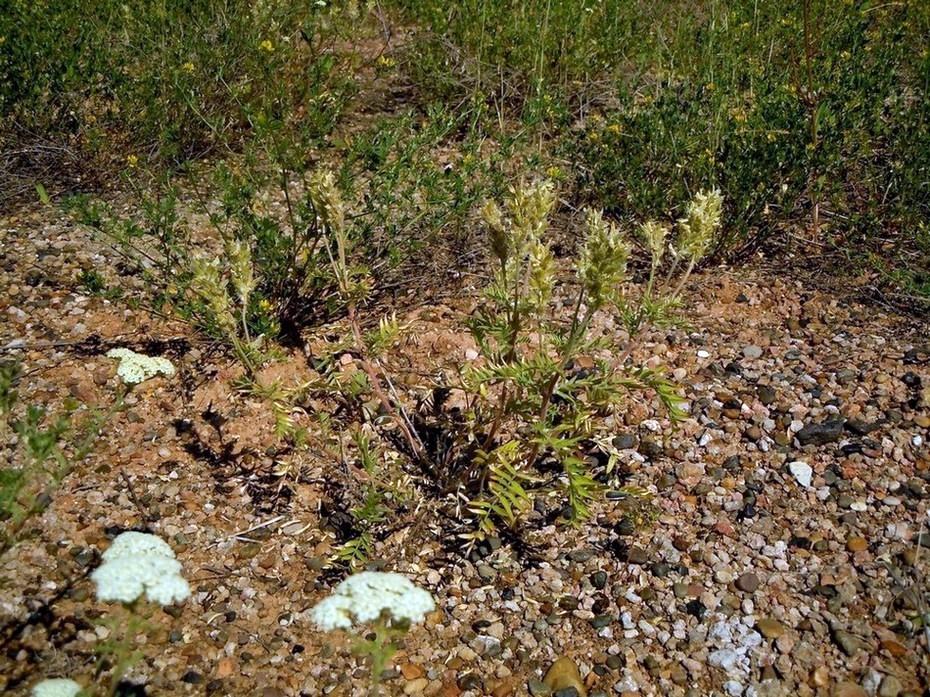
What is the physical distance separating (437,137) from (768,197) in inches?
66.3

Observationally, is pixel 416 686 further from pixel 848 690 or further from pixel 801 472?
pixel 801 472

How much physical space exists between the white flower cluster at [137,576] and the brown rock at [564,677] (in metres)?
1.17

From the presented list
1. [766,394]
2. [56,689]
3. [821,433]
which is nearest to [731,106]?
[766,394]

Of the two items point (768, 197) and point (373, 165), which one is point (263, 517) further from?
point (768, 197)

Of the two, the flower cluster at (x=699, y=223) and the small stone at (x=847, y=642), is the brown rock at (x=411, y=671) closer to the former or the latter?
the small stone at (x=847, y=642)

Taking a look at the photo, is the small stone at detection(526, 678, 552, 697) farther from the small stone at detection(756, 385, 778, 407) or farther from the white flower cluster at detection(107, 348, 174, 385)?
the small stone at detection(756, 385, 778, 407)

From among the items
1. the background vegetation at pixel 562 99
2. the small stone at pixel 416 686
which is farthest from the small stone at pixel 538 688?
the background vegetation at pixel 562 99

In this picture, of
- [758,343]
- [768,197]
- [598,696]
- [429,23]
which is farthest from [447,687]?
[429,23]

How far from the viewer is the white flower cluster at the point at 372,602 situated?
1972 millimetres

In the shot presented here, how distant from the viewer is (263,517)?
10.3ft

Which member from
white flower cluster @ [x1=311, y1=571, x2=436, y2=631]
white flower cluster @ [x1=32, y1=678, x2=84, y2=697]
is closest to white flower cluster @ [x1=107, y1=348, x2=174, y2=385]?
white flower cluster @ [x1=32, y1=678, x2=84, y2=697]

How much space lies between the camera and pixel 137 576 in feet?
6.57

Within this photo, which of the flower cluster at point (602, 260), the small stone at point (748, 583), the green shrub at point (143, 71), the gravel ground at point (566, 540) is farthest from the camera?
the green shrub at point (143, 71)

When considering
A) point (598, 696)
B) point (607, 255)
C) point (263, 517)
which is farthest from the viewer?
point (263, 517)
